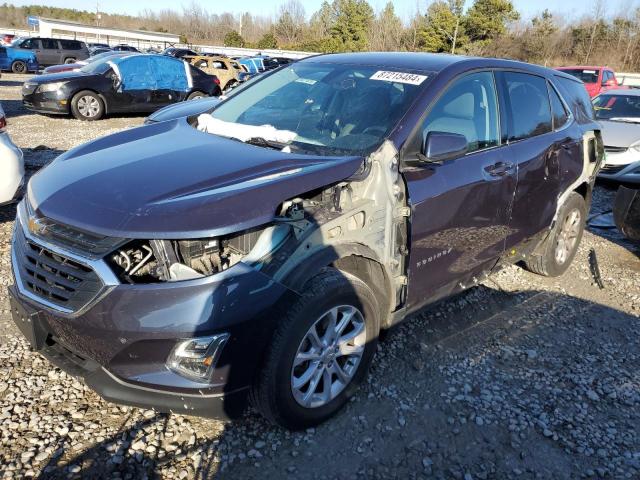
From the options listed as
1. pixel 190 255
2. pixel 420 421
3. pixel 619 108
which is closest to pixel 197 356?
pixel 190 255

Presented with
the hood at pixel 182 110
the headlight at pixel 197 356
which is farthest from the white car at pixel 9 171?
the headlight at pixel 197 356

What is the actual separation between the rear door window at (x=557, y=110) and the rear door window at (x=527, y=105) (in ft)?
0.25

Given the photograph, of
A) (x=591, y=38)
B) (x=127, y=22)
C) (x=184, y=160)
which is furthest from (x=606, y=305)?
(x=127, y=22)

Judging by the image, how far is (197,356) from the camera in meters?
2.25

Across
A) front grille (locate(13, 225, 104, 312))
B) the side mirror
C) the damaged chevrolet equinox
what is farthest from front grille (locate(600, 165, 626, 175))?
front grille (locate(13, 225, 104, 312))

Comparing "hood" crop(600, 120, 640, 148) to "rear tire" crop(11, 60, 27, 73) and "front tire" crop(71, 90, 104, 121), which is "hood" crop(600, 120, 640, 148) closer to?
"front tire" crop(71, 90, 104, 121)

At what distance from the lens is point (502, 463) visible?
2.66 m

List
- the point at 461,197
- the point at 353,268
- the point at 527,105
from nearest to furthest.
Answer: the point at 353,268 → the point at 461,197 → the point at 527,105

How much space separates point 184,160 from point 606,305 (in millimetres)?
3829

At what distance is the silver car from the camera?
8.65 meters

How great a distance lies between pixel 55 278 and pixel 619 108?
1097 cm

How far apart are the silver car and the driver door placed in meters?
4.97

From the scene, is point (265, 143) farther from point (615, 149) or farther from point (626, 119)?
point (626, 119)

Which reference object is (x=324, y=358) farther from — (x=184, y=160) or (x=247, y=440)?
(x=184, y=160)
